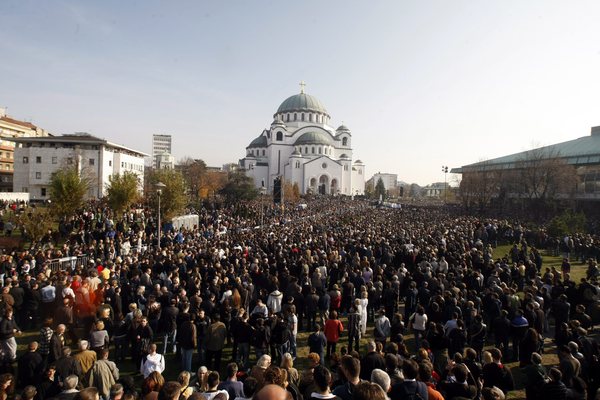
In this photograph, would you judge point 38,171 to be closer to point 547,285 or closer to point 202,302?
point 202,302

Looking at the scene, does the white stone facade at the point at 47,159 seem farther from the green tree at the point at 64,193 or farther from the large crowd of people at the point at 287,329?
the large crowd of people at the point at 287,329

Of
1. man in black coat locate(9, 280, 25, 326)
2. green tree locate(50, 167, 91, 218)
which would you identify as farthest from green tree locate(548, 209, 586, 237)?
green tree locate(50, 167, 91, 218)

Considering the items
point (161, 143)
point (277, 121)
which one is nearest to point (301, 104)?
point (277, 121)

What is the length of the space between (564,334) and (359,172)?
81.5 m

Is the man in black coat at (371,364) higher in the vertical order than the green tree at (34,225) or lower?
lower

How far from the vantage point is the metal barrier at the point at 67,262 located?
13.6 meters

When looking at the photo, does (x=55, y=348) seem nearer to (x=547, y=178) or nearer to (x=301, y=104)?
(x=547, y=178)

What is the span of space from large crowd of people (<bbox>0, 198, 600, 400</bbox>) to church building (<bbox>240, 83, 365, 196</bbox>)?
64.8 metres

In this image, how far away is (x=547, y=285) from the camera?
10828mm

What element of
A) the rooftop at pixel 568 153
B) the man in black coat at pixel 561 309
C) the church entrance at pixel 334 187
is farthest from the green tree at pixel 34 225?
the church entrance at pixel 334 187

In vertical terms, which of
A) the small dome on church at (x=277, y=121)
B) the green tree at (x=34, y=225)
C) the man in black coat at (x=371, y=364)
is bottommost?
the man in black coat at (x=371, y=364)

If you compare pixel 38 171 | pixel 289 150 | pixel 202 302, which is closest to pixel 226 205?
pixel 38 171

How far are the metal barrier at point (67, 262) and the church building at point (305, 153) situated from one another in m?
63.0

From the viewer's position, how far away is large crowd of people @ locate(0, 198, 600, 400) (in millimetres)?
4996
